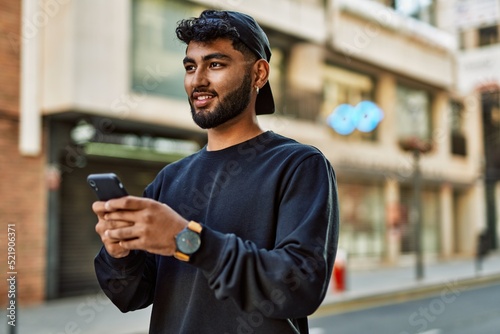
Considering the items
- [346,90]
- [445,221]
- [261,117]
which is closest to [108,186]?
[261,117]

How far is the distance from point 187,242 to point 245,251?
13 centimetres

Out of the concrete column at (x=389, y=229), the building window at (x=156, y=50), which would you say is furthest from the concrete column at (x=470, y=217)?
the building window at (x=156, y=50)

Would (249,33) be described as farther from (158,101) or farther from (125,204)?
(158,101)

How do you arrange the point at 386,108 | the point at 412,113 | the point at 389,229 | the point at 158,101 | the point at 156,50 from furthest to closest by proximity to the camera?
the point at 412,113 → the point at 386,108 → the point at 389,229 → the point at 156,50 → the point at 158,101

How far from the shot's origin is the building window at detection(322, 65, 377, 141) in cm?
1909

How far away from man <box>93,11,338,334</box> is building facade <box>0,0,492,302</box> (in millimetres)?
9692

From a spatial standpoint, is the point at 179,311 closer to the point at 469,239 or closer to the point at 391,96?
the point at 391,96

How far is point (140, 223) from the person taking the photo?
1.21 meters

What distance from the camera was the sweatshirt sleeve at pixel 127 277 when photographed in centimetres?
156

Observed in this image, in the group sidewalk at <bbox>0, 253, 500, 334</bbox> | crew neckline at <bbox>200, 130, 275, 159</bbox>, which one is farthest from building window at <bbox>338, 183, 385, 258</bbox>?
crew neckline at <bbox>200, 130, 275, 159</bbox>

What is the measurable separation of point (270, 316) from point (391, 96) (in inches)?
810

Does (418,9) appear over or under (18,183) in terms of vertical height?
over

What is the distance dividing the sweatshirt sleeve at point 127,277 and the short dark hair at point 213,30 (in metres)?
0.57

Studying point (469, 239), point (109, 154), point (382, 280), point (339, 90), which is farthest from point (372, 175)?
point (109, 154)
